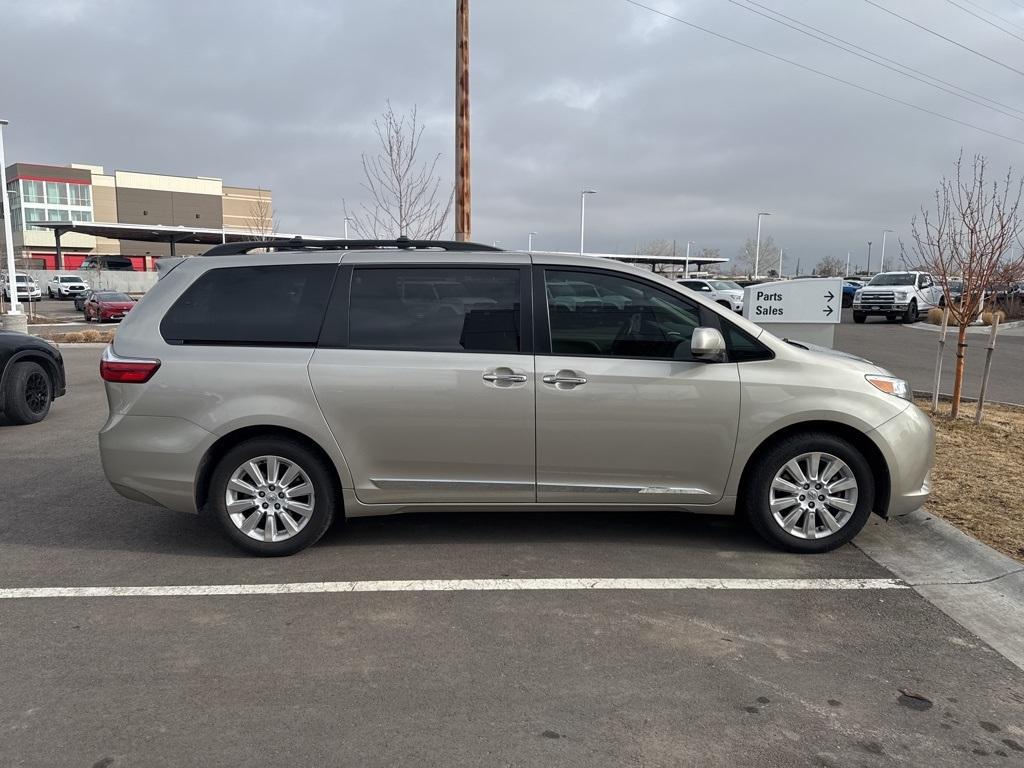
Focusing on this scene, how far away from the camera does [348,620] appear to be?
3863 mm

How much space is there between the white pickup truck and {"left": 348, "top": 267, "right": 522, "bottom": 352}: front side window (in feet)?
98.4

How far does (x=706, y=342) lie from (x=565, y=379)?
836 millimetres

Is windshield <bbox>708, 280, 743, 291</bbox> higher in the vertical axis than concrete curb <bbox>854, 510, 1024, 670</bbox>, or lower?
higher

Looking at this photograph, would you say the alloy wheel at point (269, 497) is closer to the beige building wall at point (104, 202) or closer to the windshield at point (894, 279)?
the windshield at point (894, 279)

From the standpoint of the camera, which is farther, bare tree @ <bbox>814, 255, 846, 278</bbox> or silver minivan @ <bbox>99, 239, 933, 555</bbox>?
bare tree @ <bbox>814, 255, 846, 278</bbox>

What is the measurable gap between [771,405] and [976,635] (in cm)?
154

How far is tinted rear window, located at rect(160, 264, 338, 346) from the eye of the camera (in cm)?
466

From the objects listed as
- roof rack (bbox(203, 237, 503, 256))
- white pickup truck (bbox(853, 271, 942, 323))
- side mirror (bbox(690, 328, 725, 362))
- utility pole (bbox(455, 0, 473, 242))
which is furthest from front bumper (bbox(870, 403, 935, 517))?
white pickup truck (bbox(853, 271, 942, 323))

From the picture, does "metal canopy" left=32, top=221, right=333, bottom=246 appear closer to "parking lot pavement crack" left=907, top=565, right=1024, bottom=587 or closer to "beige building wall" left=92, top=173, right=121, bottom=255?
"beige building wall" left=92, top=173, right=121, bottom=255

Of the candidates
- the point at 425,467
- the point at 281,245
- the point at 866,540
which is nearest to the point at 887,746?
the point at 866,540

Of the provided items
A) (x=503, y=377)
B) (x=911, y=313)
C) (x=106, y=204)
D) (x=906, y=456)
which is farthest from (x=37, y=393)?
(x=106, y=204)

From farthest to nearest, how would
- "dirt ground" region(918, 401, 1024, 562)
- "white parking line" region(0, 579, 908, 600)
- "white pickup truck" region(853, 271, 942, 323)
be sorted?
1. "white pickup truck" region(853, 271, 942, 323)
2. "dirt ground" region(918, 401, 1024, 562)
3. "white parking line" region(0, 579, 908, 600)

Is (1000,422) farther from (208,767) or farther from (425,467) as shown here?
(208,767)

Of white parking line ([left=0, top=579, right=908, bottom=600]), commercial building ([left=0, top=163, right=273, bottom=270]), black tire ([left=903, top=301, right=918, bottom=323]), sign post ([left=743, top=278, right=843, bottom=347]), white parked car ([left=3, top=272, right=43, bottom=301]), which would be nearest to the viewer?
white parking line ([left=0, top=579, right=908, bottom=600])
